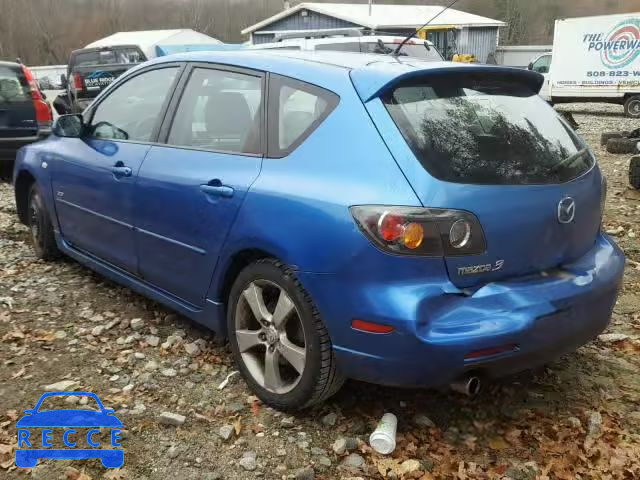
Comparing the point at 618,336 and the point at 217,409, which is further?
the point at 618,336

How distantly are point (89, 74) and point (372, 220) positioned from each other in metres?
14.3

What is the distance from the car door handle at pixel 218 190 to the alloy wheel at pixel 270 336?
0.46 m

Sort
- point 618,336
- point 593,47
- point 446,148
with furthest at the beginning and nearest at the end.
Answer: point 593,47 → point 618,336 → point 446,148

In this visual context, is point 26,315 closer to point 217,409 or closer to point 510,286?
point 217,409

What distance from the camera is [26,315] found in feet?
14.0

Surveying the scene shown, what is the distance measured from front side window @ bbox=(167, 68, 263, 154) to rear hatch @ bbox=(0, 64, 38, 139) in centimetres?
636

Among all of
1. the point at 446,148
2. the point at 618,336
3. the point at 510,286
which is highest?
the point at 446,148

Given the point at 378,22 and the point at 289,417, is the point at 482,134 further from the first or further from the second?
the point at 378,22

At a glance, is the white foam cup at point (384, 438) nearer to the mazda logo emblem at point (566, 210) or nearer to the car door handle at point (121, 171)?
the mazda logo emblem at point (566, 210)

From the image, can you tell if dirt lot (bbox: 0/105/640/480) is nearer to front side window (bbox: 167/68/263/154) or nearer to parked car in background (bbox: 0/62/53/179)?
front side window (bbox: 167/68/263/154)

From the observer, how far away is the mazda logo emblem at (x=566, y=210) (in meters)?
2.76

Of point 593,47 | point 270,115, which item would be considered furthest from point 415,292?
point 593,47

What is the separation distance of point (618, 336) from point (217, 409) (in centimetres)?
247

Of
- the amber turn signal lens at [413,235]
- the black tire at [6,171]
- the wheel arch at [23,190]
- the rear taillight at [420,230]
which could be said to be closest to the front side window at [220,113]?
the rear taillight at [420,230]
